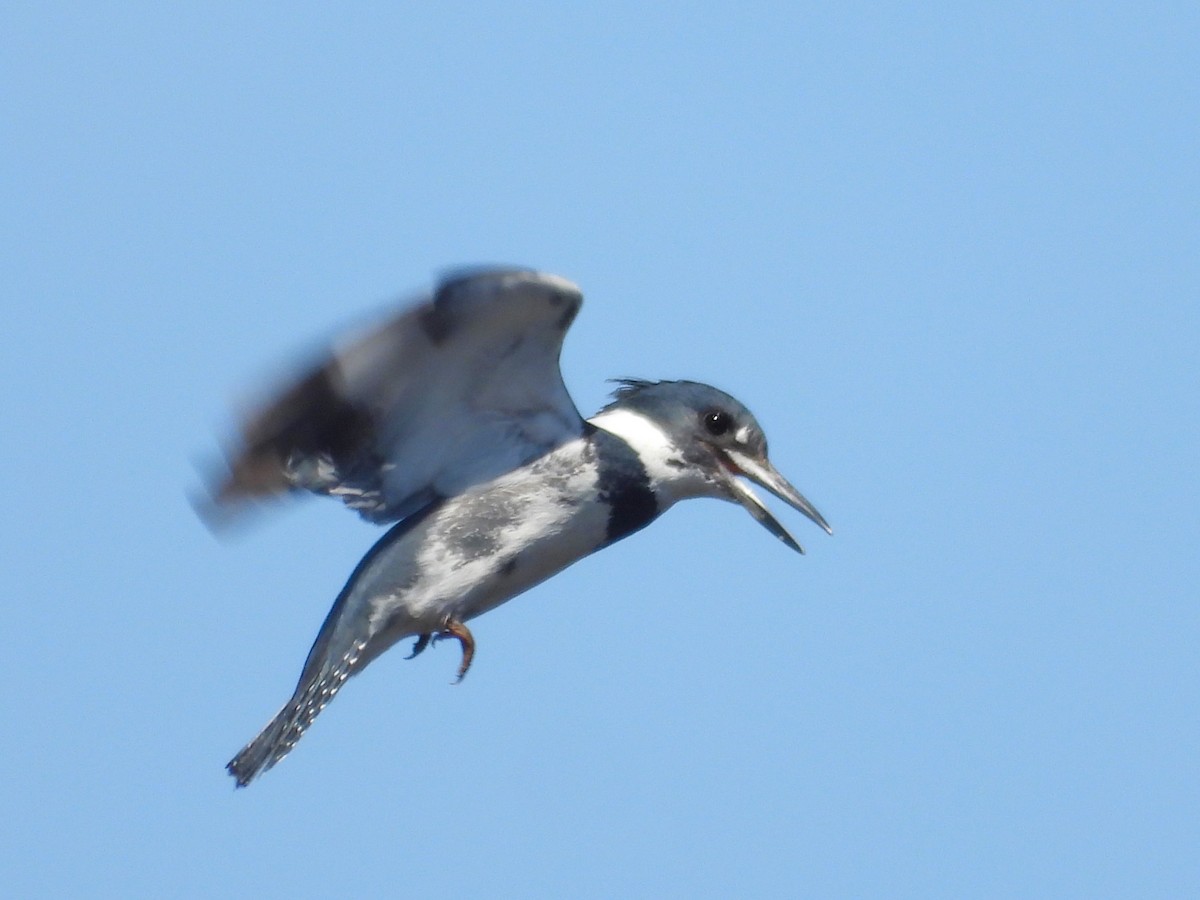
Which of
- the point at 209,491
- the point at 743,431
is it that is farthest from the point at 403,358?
the point at 743,431

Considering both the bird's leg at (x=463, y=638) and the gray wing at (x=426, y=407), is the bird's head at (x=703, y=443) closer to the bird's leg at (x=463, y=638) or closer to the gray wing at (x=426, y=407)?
the gray wing at (x=426, y=407)

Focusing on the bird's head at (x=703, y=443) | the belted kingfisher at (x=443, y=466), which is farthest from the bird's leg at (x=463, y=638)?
the bird's head at (x=703, y=443)

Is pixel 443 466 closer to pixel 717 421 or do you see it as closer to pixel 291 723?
pixel 291 723

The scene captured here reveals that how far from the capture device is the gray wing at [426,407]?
7223 mm

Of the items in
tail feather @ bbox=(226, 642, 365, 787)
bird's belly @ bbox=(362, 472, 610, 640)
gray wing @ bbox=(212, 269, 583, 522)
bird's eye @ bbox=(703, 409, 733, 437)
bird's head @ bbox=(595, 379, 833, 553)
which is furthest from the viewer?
bird's eye @ bbox=(703, 409, 733, 437)

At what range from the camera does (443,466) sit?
25.3 ft

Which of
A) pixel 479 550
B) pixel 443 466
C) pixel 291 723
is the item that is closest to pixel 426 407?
pixel 443 466

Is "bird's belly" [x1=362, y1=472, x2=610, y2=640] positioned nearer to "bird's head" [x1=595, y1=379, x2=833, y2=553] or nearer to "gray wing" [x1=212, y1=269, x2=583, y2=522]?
Result: "gray wing" [x1=212, y1=269, x2=583, y2=522]

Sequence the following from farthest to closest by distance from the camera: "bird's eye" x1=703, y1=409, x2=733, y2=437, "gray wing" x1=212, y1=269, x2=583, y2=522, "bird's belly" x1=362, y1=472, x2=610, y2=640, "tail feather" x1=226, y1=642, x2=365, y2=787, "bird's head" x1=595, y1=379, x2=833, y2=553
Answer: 1. "bird's eye" x1=703, y1=409, x2=733, y2=437
2. "bird's head" x1=595, y1=379, x2=833, y2=553
3. "bird's belly" x1=362, y1=472, x2=610, y2=640
4. "tail feather" x1=226, y1=642, x2=365, y2=787
5. "gray wing" x1=212, y1=269, x2=583, y2=522

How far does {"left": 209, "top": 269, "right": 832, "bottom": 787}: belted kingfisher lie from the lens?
23.9 ft

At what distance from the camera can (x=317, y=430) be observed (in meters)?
7.43

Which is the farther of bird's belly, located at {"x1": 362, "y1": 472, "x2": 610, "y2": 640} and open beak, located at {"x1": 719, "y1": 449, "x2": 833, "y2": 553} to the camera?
open beak, located at {"x1": 719, "y1": 449, "x2": 833, "y2": 553}

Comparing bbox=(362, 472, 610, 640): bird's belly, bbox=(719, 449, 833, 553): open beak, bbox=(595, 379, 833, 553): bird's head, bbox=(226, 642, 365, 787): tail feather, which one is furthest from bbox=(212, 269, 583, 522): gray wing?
bbox=(719, 449, 833, 553): open beak

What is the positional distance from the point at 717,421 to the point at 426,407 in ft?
4.56
